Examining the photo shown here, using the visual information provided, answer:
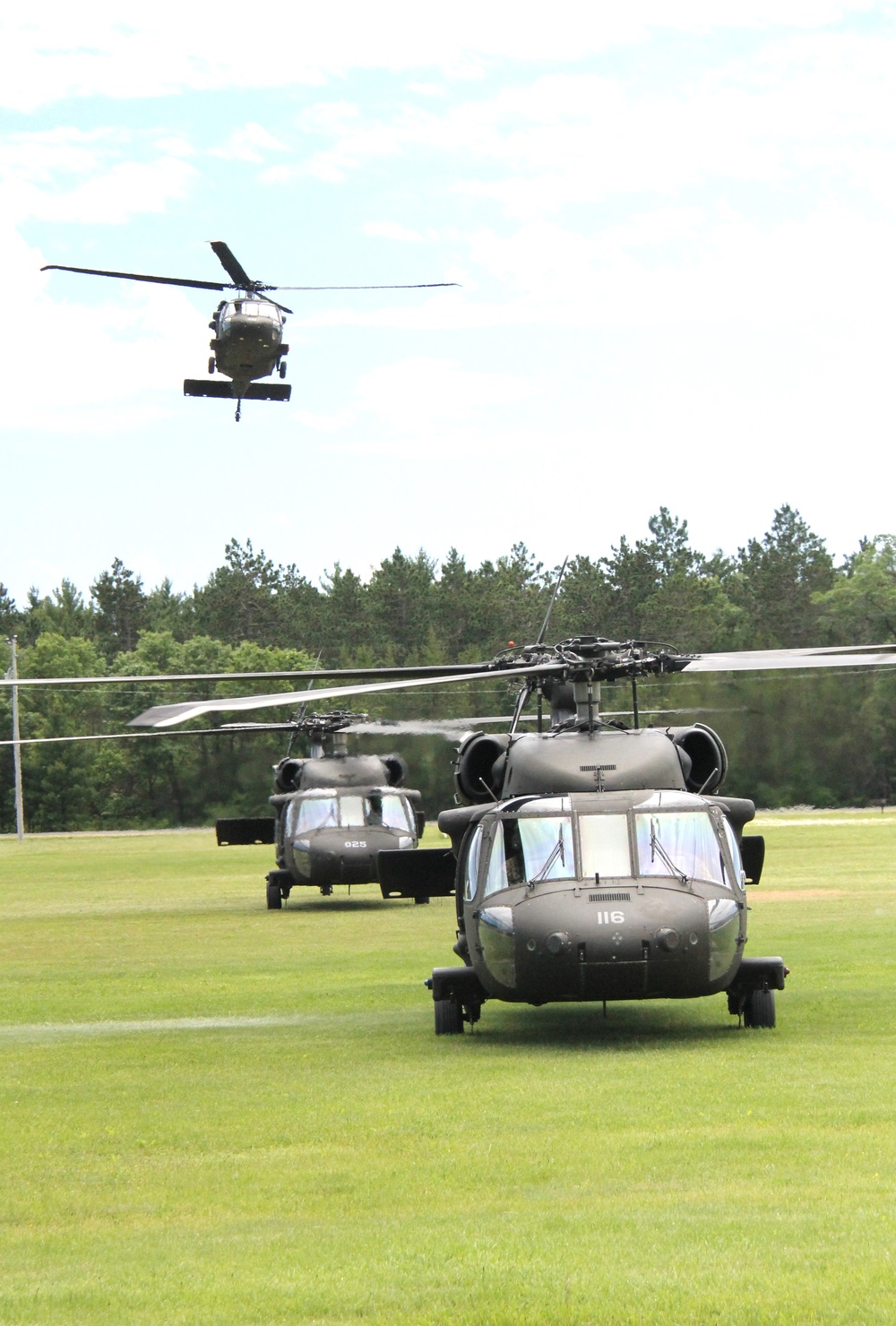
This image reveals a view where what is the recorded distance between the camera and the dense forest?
214 ft

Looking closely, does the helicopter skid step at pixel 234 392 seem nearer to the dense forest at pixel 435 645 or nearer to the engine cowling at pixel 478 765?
the engine cowling at pixel 478 765

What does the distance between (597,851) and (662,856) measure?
46 cm

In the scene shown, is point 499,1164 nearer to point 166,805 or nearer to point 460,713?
point 460,713

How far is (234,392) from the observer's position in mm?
26234

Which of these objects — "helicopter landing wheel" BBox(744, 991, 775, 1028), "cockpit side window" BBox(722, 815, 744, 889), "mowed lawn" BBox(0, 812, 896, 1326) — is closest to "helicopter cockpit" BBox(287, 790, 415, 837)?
"mowed lawn" BBox(0, 812, 896, 1326)

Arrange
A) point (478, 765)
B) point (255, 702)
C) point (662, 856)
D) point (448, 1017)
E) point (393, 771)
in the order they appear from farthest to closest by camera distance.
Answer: point (393, 771)
point (478, 765)
point (255, 702)
point (448, 1017)
point (662, 856)

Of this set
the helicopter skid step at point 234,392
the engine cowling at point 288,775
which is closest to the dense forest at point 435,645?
the engine cowling at point 288,775

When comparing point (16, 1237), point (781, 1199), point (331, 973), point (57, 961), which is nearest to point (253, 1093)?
point (16, 1237)

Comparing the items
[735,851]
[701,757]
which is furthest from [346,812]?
[735,851]

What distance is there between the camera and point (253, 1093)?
1059 cm

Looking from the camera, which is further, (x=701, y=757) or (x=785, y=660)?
(x=701, y=757)

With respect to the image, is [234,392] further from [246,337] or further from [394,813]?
[394,813]

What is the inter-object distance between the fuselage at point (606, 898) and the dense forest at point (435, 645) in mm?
41204

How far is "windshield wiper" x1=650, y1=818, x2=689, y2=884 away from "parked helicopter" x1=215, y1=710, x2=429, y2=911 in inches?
679
